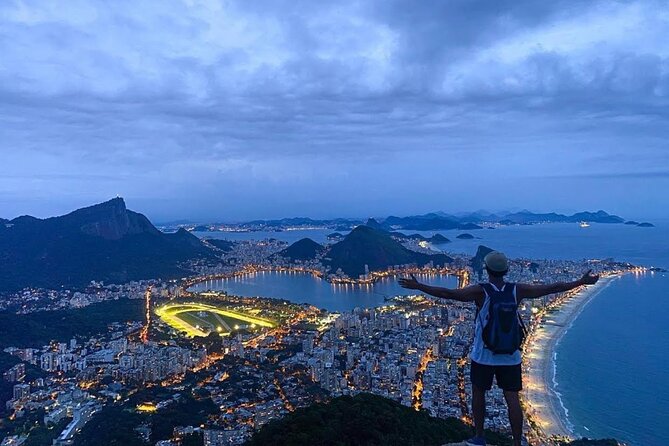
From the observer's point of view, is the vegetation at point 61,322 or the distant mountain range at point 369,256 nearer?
the vegetation at point 61,322

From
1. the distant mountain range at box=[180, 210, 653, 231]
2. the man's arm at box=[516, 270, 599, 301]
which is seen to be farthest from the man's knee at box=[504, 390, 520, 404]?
the distant mountain range at box=[180, 210, 653, 231]

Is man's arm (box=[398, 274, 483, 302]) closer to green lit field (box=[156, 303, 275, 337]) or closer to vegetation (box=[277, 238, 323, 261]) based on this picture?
green lit field (box=[156, 303, 275, 337])

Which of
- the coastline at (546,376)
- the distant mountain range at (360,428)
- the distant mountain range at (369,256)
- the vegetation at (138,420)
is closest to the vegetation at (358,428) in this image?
the distant mountain range at (360,428)

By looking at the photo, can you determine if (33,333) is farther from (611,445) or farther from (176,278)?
(611,445)

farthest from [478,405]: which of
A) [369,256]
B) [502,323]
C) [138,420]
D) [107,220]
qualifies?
[107,220]

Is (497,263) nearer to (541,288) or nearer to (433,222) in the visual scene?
(541,288)

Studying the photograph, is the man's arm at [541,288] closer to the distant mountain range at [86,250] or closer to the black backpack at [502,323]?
the black backpack at [502,323]

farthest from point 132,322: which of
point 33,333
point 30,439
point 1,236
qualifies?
point 1,236
